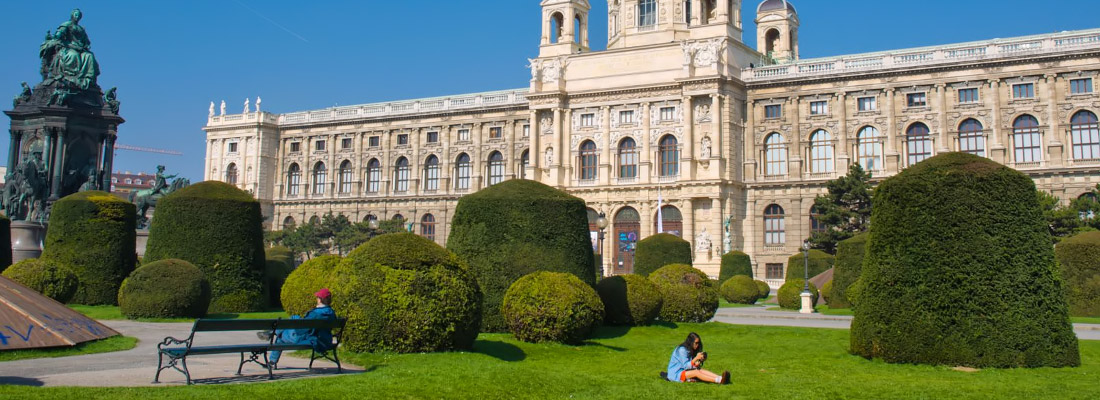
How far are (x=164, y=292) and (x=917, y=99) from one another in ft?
146

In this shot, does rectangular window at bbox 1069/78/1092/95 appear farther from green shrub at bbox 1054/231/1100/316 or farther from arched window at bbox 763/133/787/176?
green shrub at bbox 1054/231/1100/316

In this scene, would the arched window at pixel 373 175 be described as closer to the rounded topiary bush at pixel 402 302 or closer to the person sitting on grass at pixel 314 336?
the rounded topiary bush at pixel 402 302

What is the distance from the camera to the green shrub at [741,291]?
35.5 meters

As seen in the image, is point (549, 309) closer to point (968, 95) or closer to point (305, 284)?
point (305, 284)

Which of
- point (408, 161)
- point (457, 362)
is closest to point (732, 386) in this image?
point (457, 362)

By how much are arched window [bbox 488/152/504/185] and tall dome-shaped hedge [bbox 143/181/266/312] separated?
42058 mm

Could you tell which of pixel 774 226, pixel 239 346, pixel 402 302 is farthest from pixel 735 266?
pixel 239 346

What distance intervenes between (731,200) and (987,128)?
48.2 ft

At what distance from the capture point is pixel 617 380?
1245cm

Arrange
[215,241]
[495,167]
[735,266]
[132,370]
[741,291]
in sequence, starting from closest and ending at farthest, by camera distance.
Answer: [132,370] → [215,241] → [741,291] → [735,266] → [495,167]

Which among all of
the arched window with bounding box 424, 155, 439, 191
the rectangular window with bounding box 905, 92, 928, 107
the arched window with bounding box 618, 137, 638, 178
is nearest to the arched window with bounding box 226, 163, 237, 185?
the arched window with bounding box 424, 155, 439, 191

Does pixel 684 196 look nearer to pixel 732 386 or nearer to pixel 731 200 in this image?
pixel 731 200

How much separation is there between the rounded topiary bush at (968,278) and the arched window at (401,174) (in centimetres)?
5742

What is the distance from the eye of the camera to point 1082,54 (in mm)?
47000
